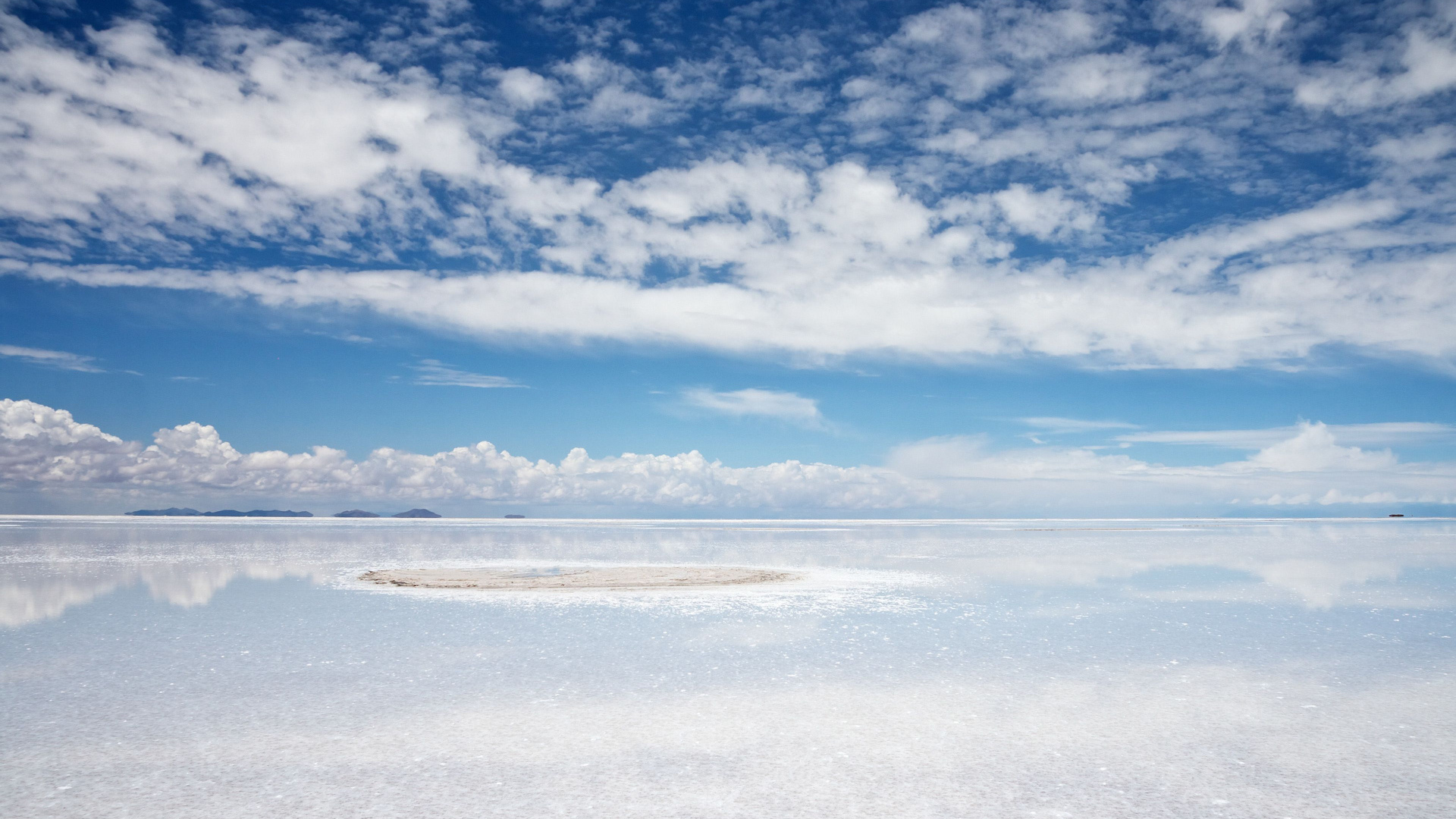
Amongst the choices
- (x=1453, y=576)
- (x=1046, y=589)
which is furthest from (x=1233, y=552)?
(x=1046, y=589)

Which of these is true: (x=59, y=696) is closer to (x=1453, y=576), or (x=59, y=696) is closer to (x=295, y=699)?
(x=295, y=699)

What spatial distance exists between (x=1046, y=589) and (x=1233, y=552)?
27.1 m

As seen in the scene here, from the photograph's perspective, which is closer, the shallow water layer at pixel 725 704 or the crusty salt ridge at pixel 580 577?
the shallow water layer at pixel 725 704

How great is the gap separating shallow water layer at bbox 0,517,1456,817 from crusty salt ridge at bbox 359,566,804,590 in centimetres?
309

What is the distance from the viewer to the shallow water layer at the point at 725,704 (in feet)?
26.7

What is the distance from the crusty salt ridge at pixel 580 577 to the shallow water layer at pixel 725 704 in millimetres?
3094

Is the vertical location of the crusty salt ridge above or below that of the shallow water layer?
above

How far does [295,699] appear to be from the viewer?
11.7 meters

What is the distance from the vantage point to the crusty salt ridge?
28.2m

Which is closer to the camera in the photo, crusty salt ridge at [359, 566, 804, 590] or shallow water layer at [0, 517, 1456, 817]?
shallow water layer at [0, 517, 1456, 817]

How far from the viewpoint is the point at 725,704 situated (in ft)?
38.2

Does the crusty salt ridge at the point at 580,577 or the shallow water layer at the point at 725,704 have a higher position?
the crusty salt ridge at the point at 580,577

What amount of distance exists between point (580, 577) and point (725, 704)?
20094 millimetres

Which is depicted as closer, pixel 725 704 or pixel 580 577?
pixel 725 704
